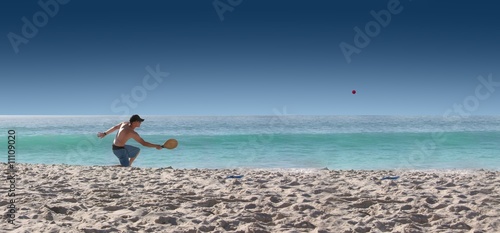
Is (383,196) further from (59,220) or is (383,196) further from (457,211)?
(59,220)

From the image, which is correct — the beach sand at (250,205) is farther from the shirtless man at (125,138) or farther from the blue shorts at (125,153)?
the blue shorts at (125,153)

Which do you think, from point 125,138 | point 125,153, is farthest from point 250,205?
point 125,153

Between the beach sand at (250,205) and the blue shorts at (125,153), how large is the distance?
2.34 m

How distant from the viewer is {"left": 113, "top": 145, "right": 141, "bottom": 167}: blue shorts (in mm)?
11234

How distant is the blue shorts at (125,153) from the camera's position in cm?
1123

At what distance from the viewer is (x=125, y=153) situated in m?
11.3

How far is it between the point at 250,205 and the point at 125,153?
585 centimetres

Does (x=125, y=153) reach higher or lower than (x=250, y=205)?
higher

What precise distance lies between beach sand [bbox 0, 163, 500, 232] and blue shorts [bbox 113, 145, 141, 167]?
2339 millimetres

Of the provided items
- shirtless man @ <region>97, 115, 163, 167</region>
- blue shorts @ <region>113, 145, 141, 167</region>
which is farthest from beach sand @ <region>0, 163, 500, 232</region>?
blue shorts @ <region>113, 145, 141, 167</region>

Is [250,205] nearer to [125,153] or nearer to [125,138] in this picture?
[125,138]

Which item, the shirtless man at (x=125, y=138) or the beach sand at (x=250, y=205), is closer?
the beach sand at (x=250, y=205)

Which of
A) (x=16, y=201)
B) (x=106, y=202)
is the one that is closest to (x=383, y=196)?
(x=106, y=202)

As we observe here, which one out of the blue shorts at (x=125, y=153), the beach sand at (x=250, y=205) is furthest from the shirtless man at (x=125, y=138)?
the beach sand at (x=250, y=205)
